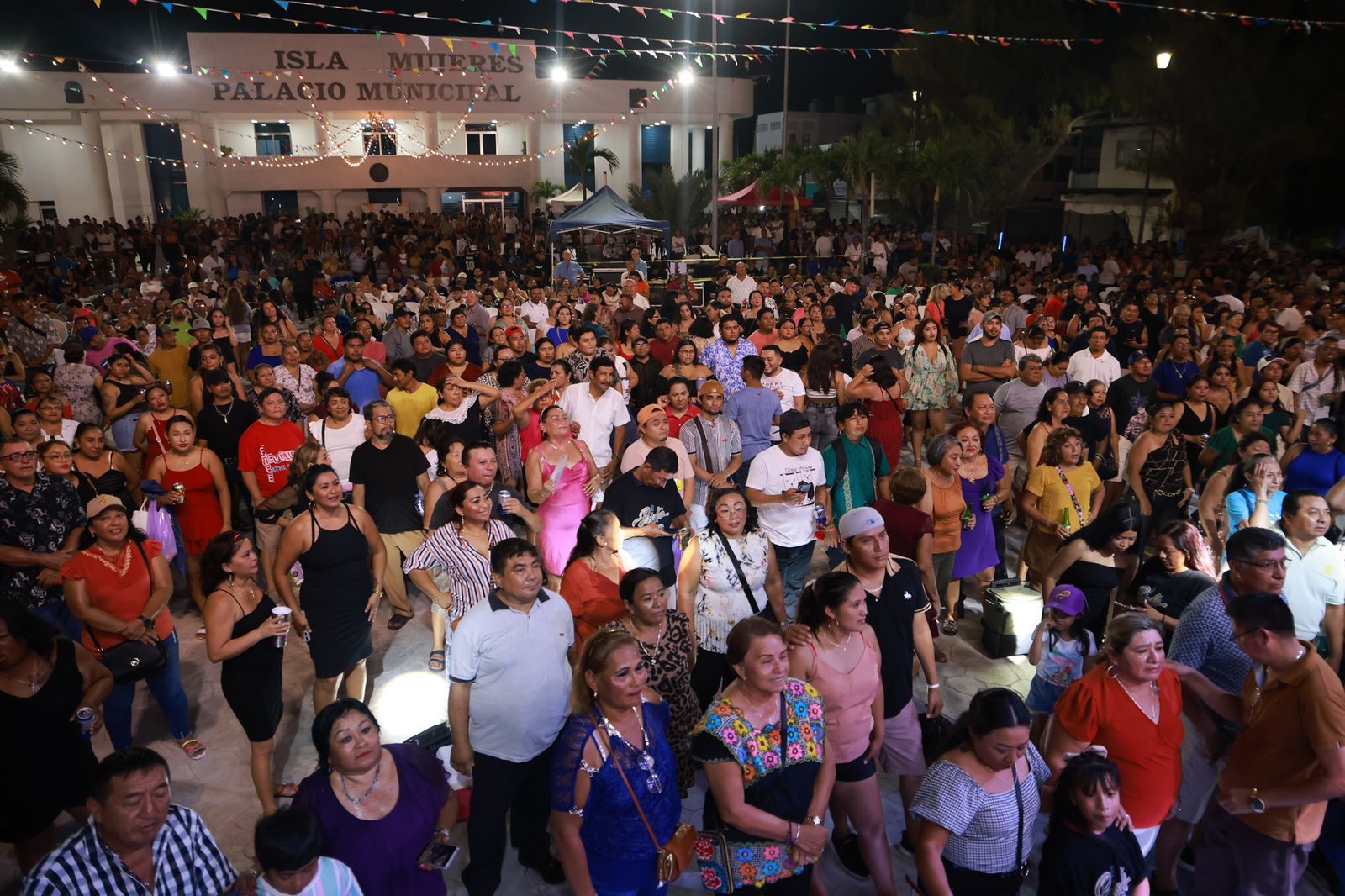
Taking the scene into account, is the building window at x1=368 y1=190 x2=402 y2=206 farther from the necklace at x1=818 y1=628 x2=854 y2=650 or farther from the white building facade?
the necklace at x1=818 y1=628 x2=854 y2=650

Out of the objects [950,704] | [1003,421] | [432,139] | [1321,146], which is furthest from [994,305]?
[432,139]

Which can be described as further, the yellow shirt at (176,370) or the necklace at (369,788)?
the yellow shirt at (176,370)

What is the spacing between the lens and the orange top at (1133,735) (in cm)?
315

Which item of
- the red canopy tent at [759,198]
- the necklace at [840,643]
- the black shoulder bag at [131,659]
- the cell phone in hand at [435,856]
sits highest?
the red canopy tent at [759,198]

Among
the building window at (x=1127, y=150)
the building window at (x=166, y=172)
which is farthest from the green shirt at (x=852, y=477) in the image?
the building window at (x=166, y=172)

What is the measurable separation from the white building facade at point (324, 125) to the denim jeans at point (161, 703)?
24957 millimetres

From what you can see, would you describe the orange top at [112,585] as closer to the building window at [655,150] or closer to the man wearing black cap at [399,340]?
the man wearing black cap at [399,340]

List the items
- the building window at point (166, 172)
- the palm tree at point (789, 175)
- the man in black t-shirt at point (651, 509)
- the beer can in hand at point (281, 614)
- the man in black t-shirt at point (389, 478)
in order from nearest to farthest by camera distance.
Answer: the beer can in hand at point (281, 614) < the man in black t-shirt at point (651, 509) < the man in black t-shirt at point (389, 478) < the palm tree at point (789, 175) < the building window at point (166, 172)

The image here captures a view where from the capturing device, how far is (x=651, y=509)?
191 inches

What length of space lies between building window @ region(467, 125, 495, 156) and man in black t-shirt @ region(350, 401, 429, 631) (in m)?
27.6

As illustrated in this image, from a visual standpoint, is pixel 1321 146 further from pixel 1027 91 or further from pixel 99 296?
pixel 99 296

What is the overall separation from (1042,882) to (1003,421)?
5.02m

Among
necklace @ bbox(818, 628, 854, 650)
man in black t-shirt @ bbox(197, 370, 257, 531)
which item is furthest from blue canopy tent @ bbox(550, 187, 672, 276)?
necklace @ bbox(818, 628, 854, 650)

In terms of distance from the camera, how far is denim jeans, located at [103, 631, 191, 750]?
4430 millimetres
